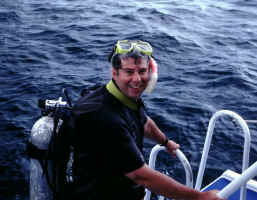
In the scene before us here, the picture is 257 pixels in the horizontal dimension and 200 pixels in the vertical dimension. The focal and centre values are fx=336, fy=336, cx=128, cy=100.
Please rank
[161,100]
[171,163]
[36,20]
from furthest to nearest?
[36,20] < [161,100] < [171,163]

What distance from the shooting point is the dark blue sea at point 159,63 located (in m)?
6.41

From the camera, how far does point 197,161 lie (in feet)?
20.3

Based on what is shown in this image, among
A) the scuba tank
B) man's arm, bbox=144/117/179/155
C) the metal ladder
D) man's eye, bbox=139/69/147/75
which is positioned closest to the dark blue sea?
the scuba tank

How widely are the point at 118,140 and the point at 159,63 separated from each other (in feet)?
25.4

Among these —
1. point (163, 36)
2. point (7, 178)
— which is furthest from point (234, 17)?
point (7, 178)

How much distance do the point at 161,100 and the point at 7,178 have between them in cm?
398

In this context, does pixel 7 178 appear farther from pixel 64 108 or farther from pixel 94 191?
pixel 94 191

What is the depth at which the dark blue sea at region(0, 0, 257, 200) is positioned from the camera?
21.0 ft

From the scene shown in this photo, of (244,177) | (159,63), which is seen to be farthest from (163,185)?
(159,63)

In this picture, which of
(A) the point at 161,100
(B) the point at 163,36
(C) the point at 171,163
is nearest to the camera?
(C) the point at 171,163

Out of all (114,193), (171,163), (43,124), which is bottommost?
(171,163)

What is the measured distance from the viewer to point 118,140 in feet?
8.07

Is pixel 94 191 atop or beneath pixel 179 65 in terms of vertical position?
atop

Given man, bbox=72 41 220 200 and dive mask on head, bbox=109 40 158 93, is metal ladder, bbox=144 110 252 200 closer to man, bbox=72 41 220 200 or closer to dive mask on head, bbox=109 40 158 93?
man, bbox=72 41 220 200
